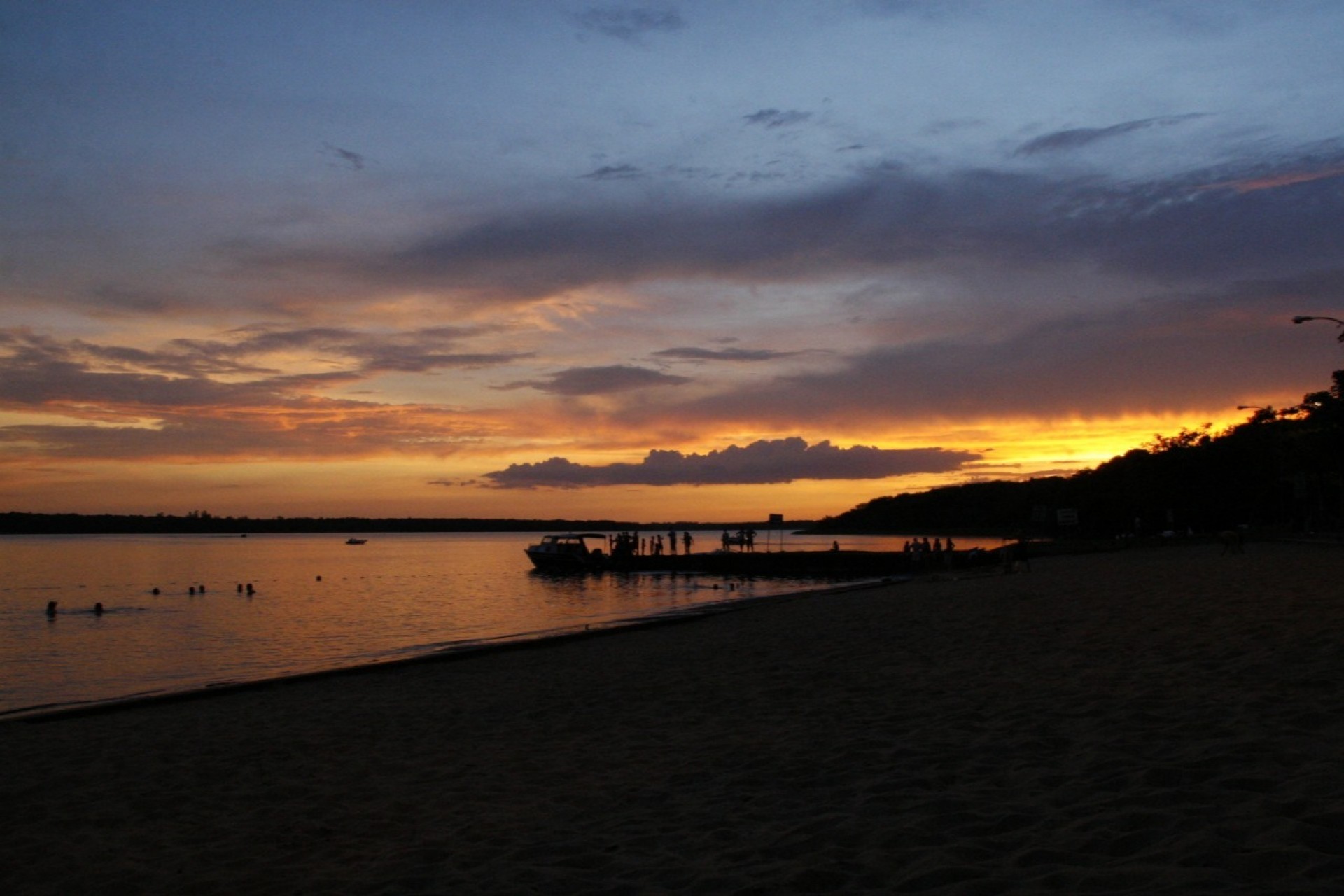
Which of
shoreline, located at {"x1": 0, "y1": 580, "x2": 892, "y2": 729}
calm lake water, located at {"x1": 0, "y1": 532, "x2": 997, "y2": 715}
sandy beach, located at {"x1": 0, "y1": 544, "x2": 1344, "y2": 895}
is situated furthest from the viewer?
calm lake water, located at {"x1": 0, "y1": 532, "x2": 997, "y2": 715}

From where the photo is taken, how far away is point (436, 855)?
654 centimetres

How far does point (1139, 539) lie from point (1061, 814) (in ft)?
231

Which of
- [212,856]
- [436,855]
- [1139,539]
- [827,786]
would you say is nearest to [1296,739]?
[827,786]

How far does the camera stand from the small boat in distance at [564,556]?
70250 millimetres

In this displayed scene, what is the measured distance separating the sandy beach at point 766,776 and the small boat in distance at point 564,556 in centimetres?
5448

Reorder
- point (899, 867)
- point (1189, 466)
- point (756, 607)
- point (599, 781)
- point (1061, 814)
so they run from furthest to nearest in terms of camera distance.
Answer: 1. point (1189, 466)
2. point (756, 607)
3. point (599, 781)
4. point (1061, 814)
5. point (899, 867)

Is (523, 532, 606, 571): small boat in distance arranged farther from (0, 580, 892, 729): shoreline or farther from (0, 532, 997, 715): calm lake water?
(0, 580, 892, 729): shoreline

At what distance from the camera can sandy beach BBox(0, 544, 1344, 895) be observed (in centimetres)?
536

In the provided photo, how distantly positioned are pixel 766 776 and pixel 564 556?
6325cm

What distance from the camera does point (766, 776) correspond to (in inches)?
309

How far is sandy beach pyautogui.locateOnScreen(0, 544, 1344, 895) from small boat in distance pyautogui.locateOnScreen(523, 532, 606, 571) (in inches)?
2145

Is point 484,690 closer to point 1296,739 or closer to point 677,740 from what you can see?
point 677,740

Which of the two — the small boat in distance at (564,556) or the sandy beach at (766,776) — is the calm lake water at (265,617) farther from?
the sandy beach at (766,776)

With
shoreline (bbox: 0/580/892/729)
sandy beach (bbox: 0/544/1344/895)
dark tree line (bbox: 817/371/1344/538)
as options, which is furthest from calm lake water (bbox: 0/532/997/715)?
dark tree line (bbox: 817/371/1344/538)
